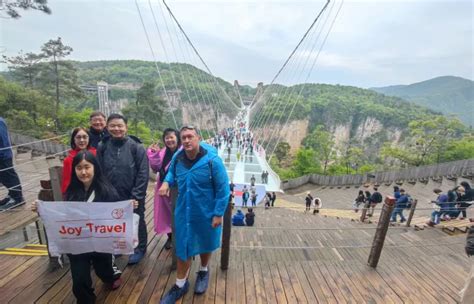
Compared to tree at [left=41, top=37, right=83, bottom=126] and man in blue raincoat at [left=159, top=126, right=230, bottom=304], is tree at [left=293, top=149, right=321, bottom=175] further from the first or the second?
man in blue raincoat at [left=159, top=126, right=230, bottom=304]

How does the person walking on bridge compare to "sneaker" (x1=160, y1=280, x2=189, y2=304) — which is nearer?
"sneaker" (x1=160, y1=280, x2=189, y2=304)

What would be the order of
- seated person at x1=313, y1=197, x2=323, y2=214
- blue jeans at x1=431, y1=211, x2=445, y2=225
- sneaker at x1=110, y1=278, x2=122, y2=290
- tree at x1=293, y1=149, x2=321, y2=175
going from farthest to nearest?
tree at x1=293, y1=149, x2=321, y2=175 < seated person at x1=313, y1=197, x2=323, y2=214 < blue jeans at x1=431, y1=211, x2=445, y2=225 < sneaker at x1=110, y1=278, x2=122, y2=290

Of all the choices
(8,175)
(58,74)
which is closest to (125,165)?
(8,175)

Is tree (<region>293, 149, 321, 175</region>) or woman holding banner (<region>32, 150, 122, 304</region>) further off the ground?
woman holding banner (<region>32, 150, 122, 304</region>)

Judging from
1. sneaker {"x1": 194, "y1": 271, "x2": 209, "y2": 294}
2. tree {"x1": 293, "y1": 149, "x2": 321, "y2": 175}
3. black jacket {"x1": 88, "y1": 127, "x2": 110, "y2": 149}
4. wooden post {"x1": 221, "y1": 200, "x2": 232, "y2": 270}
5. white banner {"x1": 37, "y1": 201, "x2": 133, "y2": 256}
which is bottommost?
tree {"x1": 293, "y1": 149, "x2": 321, "y2": 175}

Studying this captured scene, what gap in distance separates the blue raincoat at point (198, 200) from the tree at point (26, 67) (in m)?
21.5

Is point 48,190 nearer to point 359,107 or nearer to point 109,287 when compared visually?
point 109,287

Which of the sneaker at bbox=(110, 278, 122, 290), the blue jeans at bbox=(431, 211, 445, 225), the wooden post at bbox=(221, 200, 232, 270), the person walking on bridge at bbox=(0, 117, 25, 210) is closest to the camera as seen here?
the sneaker at bbox=(110, 278, 122, 290)

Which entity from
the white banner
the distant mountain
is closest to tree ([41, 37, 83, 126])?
the white banner

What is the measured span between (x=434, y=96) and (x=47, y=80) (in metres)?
153

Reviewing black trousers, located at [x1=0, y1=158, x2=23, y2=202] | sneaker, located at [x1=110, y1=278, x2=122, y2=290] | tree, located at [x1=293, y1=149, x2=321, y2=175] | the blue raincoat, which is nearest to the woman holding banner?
sneaker, located at [x1=110, y1=278, x2=122, y2=290]

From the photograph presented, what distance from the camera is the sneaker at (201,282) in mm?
1799

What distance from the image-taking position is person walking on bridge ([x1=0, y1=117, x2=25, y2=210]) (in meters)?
3.02

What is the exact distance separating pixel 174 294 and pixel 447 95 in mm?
157860
